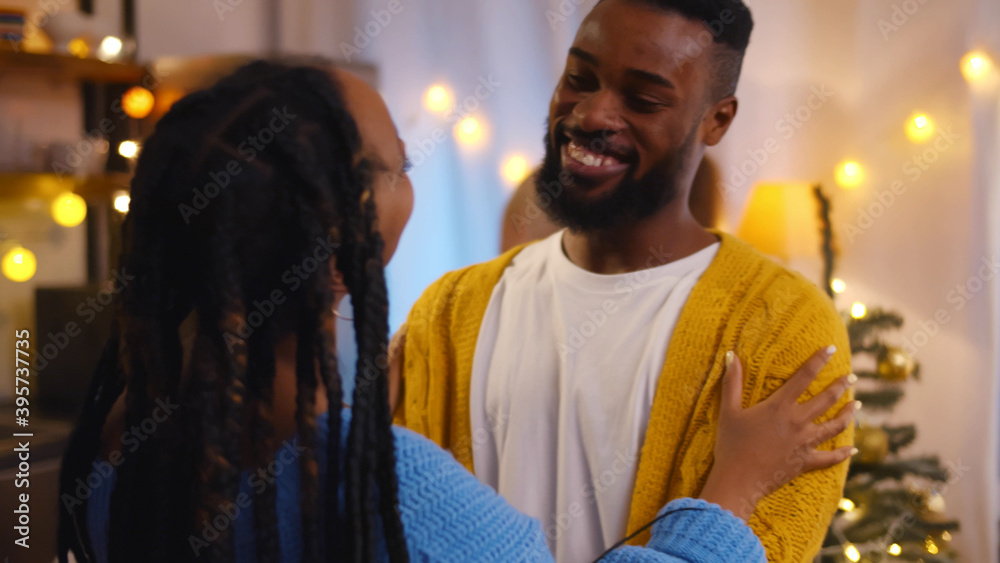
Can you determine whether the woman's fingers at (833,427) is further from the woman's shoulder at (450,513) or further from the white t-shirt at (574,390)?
the woman's shoulder at (450,513)

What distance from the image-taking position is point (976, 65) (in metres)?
1.26

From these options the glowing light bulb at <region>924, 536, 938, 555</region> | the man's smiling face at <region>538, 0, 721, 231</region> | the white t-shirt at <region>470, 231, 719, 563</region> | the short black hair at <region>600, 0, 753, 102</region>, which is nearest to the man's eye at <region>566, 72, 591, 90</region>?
the man's smiling face at <region>538, 0, 721, 231</region>

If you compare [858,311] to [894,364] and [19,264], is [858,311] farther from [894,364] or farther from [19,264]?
[19,264]

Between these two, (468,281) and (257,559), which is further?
(468,281)

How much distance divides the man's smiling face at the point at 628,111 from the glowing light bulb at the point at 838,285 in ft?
1.91

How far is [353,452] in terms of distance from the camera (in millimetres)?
562

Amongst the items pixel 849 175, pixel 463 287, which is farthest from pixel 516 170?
pixel 849 175

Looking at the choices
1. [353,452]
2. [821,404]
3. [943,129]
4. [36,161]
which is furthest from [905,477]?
[36,161]

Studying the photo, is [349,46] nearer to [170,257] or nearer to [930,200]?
[170,257]

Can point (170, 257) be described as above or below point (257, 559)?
above

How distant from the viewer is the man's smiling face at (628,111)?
81 centimetres

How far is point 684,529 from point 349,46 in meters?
0.94

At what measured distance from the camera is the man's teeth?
2.81 feet

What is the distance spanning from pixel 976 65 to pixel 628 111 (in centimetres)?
84
